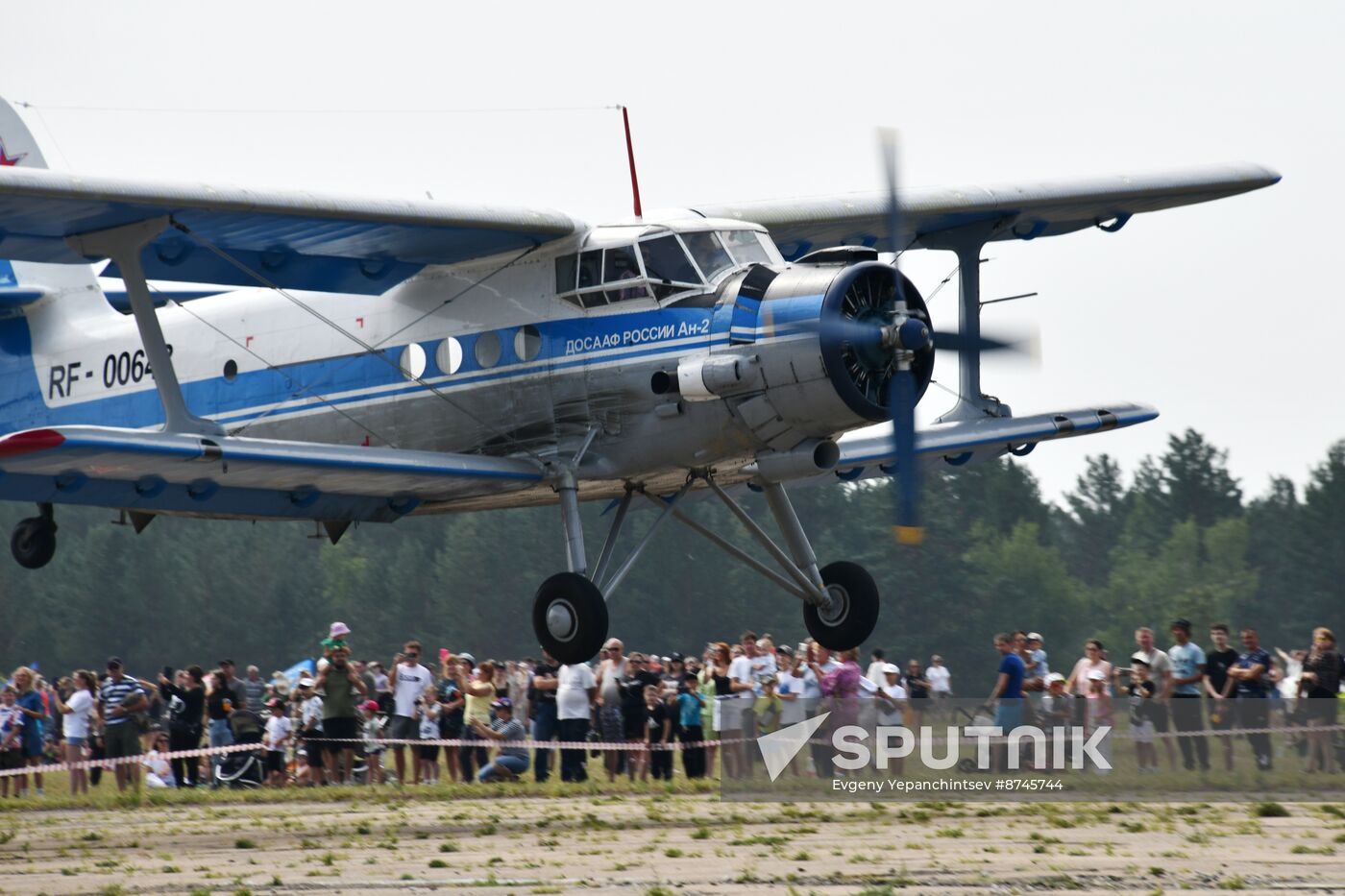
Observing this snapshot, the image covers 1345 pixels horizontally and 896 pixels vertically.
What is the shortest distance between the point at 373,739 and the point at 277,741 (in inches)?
61.4

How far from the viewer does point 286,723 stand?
22906 millimetres

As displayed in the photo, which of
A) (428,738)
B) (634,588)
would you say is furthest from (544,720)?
(634,588)

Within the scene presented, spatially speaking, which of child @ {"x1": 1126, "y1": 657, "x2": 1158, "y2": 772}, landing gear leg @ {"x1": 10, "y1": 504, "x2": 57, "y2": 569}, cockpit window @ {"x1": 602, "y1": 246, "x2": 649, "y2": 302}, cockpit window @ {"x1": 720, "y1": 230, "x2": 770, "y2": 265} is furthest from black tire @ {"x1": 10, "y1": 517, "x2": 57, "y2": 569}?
child @ {"x1": 1126, "y1": 657, "x2": 1158, "y2": 772}

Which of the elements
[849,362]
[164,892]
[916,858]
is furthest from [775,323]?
[164,892]

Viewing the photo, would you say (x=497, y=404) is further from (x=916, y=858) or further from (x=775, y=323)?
(x=916, y=858)

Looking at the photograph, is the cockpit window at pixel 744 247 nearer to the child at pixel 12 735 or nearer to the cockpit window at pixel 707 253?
the cockpit window at pixel 707 253

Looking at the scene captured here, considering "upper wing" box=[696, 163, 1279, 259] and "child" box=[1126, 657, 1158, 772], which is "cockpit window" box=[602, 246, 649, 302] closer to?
"upper wing" box=[696, 163, 1279, 259]

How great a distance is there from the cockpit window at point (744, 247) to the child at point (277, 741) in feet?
27.8

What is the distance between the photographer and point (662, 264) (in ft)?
57.7

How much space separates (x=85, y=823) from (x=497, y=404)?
5.60 metres

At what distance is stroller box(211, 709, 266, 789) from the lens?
22.3 m

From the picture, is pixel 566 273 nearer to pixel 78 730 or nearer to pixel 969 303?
pixel 969 303

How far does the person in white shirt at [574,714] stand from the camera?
20406 millimetres

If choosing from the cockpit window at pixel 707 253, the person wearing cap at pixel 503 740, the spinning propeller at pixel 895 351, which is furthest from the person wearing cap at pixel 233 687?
the spinning propeller at pixel 895 351
